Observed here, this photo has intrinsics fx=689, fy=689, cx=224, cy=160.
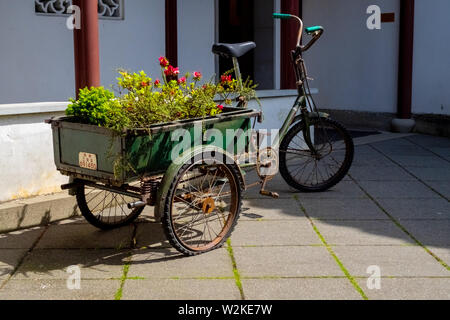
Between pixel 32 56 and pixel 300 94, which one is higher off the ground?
pixel 32 56

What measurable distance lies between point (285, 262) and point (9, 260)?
6.26 feet

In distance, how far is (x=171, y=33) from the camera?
886cm

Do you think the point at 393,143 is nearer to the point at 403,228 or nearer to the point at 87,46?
the point at 403,228

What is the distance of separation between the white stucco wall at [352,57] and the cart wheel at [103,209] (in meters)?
6.03

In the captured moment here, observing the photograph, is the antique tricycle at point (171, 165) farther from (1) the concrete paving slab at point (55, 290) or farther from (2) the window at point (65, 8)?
(2) the window at point (65, 8)

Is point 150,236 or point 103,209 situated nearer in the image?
point 150,236

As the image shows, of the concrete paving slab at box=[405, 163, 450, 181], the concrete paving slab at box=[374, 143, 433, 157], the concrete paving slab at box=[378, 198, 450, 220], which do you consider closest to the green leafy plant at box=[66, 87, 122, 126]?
the concrete paving slab at box=[378, 198, 450, 220]

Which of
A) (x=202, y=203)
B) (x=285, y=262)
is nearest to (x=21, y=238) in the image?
(x=202, y=203)

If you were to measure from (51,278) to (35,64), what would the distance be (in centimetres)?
402

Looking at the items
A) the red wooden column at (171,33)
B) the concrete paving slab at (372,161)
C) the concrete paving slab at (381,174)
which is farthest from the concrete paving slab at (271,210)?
the red wooden column at (171,33)

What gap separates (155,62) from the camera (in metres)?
8.80

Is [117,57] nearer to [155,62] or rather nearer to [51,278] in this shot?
[155,62]

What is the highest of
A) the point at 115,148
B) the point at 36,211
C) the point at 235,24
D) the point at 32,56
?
the point at 235,24

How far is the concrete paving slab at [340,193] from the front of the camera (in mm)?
6574
